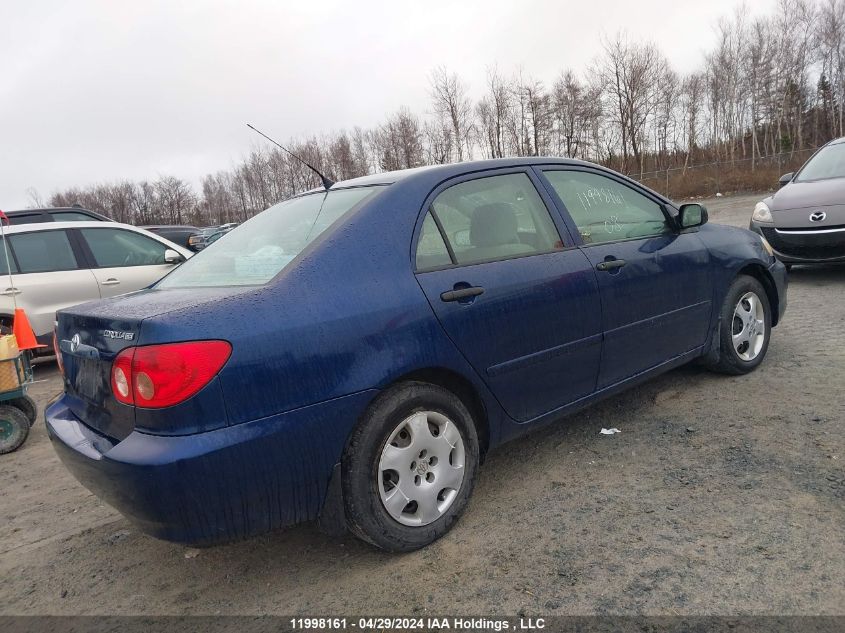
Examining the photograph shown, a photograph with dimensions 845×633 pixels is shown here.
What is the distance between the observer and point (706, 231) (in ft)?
12.9

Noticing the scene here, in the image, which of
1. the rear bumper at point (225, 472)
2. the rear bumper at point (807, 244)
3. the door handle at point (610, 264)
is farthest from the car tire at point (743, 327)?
the rear bumper at point (807, 244)

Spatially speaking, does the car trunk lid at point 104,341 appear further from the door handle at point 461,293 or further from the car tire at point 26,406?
the car tire at point 26,406

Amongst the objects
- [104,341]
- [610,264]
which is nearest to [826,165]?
[610,264]

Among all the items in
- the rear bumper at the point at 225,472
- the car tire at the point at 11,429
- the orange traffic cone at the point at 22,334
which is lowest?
the car tire at the point at 11,429

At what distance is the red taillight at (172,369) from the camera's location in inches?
75.6

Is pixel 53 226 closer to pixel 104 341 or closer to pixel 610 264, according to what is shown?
pixel 104 341

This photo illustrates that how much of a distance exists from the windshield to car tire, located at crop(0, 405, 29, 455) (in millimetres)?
8753

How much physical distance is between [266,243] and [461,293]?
97cm

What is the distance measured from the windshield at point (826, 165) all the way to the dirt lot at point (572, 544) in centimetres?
477

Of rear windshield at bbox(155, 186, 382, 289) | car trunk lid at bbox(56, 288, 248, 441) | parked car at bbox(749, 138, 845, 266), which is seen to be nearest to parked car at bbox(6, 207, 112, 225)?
rear windshield at bbox(155, 186, 382, 289)

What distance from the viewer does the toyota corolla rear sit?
75.7 inches

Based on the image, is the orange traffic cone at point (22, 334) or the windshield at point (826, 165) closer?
the orange traffic cone at point (22, 334)

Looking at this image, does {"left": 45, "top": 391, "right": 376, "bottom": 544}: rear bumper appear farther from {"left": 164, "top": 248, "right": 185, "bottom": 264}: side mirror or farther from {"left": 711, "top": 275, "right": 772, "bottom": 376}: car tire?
{"left": 164, "top": 248, "right": 185, "bottom": 264}: side mirror

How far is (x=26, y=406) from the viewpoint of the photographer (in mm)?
4621
